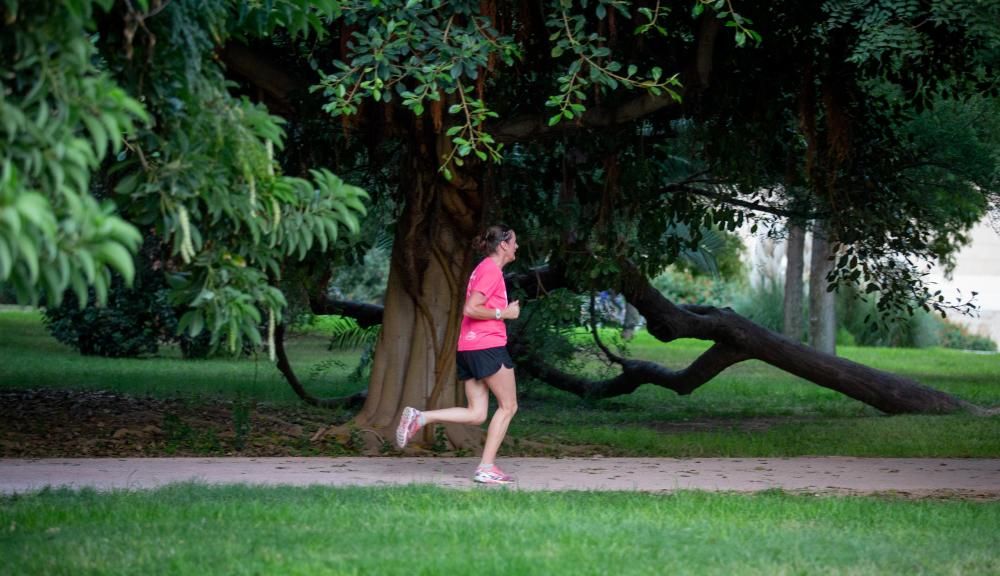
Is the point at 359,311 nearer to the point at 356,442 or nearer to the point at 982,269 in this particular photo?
the point at 356,442

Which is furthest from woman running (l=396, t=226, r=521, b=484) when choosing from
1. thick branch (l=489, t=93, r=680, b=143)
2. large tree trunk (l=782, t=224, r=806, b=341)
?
large tree trunk (l=782, t=224, r=806, b=341)

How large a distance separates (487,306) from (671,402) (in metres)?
10.1

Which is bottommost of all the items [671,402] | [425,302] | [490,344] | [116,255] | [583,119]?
[671,402]

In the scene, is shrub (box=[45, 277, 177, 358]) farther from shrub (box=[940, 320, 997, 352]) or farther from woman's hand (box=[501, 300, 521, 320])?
shrub (box=[940, 320, 997, 352])

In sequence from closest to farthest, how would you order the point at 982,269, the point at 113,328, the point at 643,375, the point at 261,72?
the point at 261,72, the point at 643,375, the point at 113,328, the point at 982,269

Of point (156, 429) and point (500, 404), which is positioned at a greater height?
point (500, 404)

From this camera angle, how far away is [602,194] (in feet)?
41.3

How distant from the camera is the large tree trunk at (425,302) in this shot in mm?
11094

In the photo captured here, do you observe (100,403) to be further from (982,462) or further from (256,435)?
(982,462)

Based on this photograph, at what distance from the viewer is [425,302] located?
37.5 feet

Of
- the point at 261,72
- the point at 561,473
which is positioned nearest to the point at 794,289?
the point at 561,473

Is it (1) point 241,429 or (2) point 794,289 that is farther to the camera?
(2) point 794,289

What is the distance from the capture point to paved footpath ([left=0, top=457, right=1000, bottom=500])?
9.05 meters

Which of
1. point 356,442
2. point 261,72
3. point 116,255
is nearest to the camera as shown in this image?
point 116,255
